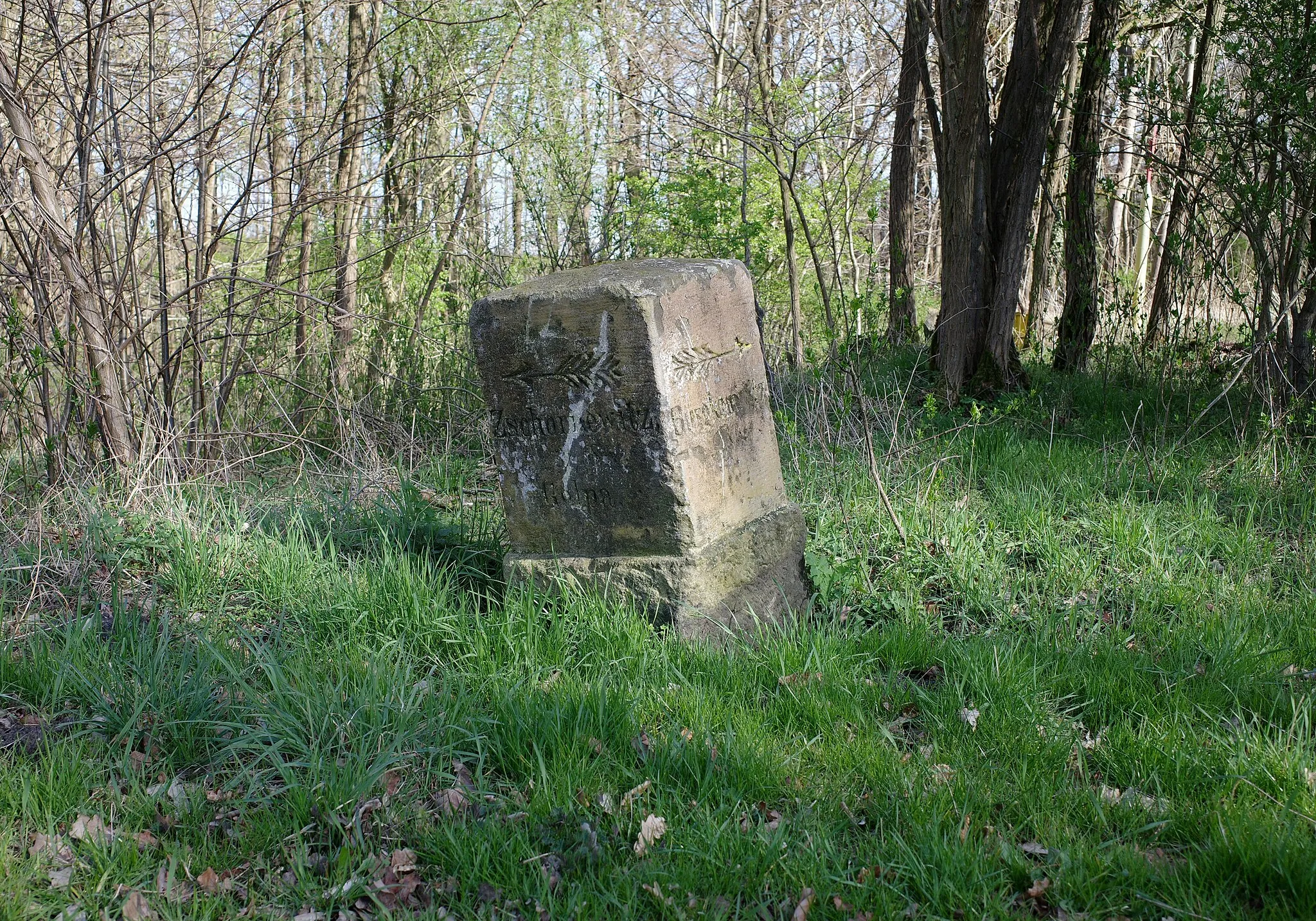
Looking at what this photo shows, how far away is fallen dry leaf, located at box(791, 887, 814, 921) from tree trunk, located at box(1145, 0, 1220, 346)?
476 cm

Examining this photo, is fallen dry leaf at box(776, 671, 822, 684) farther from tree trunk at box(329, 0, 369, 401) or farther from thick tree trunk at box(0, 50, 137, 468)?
tree trunk at box(329, 0, 369, 401)

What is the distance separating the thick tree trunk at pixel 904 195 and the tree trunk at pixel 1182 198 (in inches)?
82.5

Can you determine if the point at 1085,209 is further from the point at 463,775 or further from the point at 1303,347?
the point at 463,775

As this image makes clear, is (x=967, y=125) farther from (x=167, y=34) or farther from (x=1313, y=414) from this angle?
(x=167, y=34)

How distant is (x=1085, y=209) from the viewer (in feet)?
27.7

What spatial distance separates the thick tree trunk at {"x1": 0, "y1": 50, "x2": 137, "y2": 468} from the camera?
482 centimetres

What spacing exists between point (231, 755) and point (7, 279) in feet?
13.1

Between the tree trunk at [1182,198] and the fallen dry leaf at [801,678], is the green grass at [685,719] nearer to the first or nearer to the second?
the fallen dry leaf at [801,678]

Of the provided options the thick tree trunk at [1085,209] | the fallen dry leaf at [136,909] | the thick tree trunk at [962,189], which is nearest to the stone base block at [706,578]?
the fallen dry leaf at [136,909]

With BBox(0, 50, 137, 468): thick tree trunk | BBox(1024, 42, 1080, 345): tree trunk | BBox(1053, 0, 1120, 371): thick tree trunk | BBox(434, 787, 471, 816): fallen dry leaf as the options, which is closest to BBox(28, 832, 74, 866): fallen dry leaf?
BBox(434, 787, 471, 816): fallen dry leaf

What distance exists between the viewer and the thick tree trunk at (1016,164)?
7332mm

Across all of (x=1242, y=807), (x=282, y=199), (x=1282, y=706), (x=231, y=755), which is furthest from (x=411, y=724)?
(x=282, y=199)

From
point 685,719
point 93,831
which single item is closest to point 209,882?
point 93,831

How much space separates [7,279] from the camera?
557 centimetres
